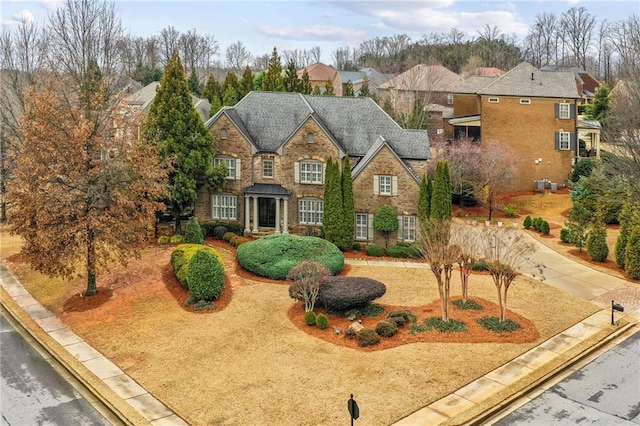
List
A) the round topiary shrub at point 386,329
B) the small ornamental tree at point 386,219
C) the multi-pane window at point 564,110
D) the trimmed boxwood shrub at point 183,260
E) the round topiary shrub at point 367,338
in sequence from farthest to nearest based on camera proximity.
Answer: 1. the multi-pane window at point 564,110
2. the small ornamental tree at point 386,219
3. the trimmed boxwood shrub at point 183,260
4. the round topiary shrub at point 386,329
5. the round topiary shrub at point 367,338

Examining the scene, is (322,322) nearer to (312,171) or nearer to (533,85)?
(312,171)

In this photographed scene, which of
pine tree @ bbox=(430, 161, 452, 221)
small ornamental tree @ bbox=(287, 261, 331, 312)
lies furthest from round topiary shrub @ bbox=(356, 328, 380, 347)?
pine tree @ bbox=(430, 161, 452, 221)

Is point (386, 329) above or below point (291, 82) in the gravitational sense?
below

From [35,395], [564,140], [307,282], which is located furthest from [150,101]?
[35,395]

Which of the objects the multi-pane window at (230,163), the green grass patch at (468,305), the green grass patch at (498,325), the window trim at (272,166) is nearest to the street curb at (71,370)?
the green grass patch at (498,325)

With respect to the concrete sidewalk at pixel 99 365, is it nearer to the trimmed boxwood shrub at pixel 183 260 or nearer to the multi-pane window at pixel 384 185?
the trimmed boxwood shrub at pixel 183 260

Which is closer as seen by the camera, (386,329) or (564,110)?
(386,329)
